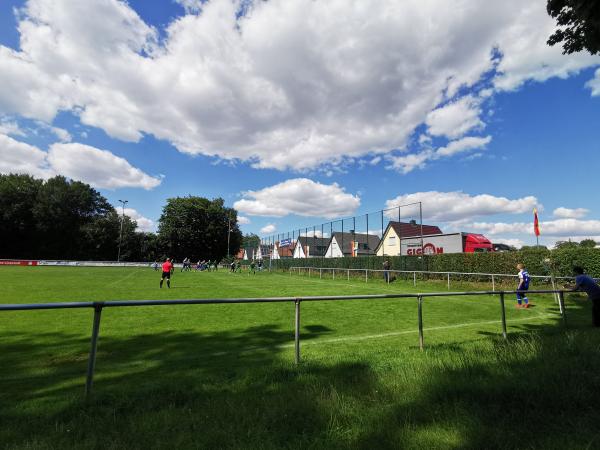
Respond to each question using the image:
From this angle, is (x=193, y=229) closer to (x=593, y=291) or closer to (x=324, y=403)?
(x=593, y=291)

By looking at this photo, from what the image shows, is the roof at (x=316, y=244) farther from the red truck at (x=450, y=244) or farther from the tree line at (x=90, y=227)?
the tree line at (x=90, y=227)

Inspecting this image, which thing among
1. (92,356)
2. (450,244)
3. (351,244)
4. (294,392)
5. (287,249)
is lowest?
(294,392)

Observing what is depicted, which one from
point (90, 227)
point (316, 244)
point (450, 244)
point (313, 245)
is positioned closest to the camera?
point (450, 244)

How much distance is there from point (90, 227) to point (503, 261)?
242 ft

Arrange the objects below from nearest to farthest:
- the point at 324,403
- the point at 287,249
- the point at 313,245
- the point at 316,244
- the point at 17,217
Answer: the point at 324,403 → the point at 316,244 → the point at 313,245 → the point at 287,249 → the point at 17,217

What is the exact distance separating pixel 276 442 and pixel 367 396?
4.07ft

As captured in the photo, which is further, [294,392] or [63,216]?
[63,216]

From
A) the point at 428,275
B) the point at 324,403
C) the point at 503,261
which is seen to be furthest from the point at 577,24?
the point at 428,275

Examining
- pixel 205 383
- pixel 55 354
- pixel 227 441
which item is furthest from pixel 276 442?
pixel 55 354

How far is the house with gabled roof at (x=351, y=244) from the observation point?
39469 millimetres

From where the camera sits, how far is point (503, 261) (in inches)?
781

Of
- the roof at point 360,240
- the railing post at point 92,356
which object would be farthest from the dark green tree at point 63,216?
the railing post at point 92,356

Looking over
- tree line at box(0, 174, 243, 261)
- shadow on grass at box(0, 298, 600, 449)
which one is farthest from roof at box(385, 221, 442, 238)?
tree line at box(0, 174, 243, 261)

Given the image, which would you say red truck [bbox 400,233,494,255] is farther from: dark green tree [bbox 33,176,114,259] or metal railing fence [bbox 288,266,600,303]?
dark green tree [bbox 33,176,114,259]
